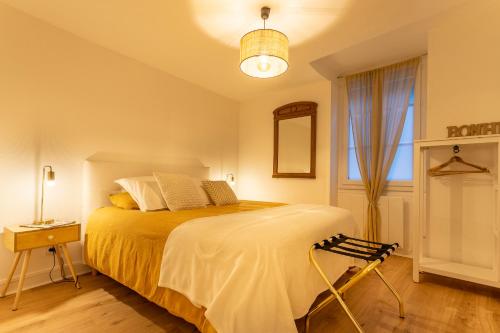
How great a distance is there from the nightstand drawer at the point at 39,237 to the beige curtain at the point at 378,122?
3274 millimetres

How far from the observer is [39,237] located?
1905 millimetres

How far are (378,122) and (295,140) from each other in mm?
1172

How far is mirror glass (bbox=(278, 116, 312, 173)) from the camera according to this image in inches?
149

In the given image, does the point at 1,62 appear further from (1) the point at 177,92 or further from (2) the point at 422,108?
(2) the point at 422,108

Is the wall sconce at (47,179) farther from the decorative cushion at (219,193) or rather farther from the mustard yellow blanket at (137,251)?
the decorative cushion at (219,193)

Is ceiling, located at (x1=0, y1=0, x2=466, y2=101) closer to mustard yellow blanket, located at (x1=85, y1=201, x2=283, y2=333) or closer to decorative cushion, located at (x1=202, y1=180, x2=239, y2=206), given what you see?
decorative cushion, located at (x1=202, y1=180, x2=239, y2=206)

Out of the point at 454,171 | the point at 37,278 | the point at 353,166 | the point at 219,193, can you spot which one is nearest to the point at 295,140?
the point at 353,166

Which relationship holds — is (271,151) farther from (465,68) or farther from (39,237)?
(39,237)

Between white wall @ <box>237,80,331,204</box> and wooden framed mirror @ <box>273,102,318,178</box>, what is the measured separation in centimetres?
9

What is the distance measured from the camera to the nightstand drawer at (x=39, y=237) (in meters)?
1.80

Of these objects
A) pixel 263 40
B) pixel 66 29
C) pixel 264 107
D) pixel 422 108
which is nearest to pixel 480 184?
pixel 422 108

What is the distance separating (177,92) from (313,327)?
10.3 ft

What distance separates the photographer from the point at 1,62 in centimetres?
203

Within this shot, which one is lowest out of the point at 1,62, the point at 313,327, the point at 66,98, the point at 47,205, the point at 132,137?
the point at 313,327
